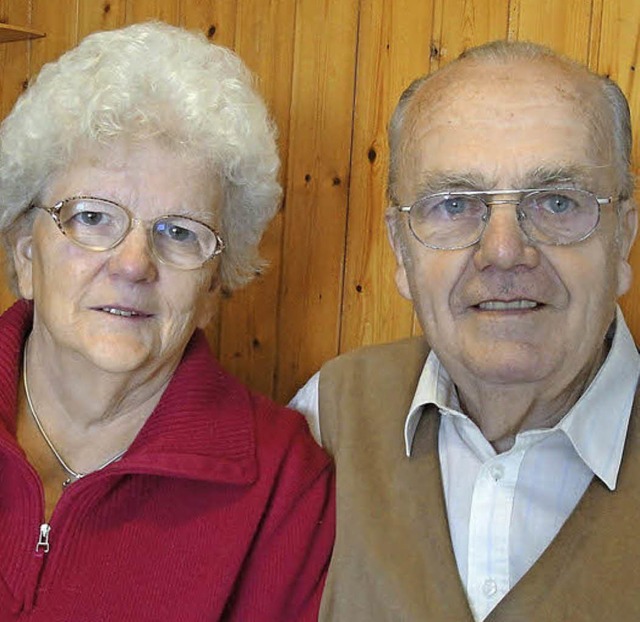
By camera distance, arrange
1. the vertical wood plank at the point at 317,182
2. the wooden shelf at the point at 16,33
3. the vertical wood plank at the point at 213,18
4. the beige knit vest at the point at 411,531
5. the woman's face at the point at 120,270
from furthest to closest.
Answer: the wooden shelf at the point at 16,33 < the vertical wood plank at the point at 213,18 < the vertical wood plank at the point at 317,182 < the woman's face at the point at 120,270 < the beige knit vest at the point at 411,531

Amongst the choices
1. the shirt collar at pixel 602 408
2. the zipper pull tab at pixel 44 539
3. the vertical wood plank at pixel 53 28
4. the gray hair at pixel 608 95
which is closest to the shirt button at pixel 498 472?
the shirt collar at pixel 602 408

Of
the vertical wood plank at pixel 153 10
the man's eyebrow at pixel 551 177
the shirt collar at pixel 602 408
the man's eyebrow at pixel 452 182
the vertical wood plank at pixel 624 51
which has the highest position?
the vertical wood plank at pixel 153 10

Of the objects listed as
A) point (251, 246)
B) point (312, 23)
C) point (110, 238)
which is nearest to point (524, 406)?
point (251, 246)

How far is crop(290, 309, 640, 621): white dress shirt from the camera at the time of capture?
1503 mm

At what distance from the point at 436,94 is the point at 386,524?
726 mm

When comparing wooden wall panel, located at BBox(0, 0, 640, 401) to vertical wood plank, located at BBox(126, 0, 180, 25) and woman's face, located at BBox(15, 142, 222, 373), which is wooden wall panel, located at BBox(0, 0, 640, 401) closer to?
vertical wood plank, located at BBox(126, 0, 180, 25)

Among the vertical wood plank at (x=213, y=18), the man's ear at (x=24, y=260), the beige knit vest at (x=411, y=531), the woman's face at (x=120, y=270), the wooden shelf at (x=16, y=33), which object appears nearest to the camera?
the beige knit vest at (x=411, y=531)

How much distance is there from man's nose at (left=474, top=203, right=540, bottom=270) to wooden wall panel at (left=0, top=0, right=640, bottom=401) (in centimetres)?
46

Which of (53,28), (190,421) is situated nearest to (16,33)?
(53,28)

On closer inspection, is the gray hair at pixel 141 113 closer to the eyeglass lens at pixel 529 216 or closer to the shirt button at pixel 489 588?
the eyeglass lens at pixel 529 216

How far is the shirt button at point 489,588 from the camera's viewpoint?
58.9 inches

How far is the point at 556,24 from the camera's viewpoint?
1.86 meters

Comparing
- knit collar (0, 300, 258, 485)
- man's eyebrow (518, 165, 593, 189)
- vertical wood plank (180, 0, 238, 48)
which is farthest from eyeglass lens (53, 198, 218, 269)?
vertical wood plank (180, 0, 238, 48)

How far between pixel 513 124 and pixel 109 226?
686mm
